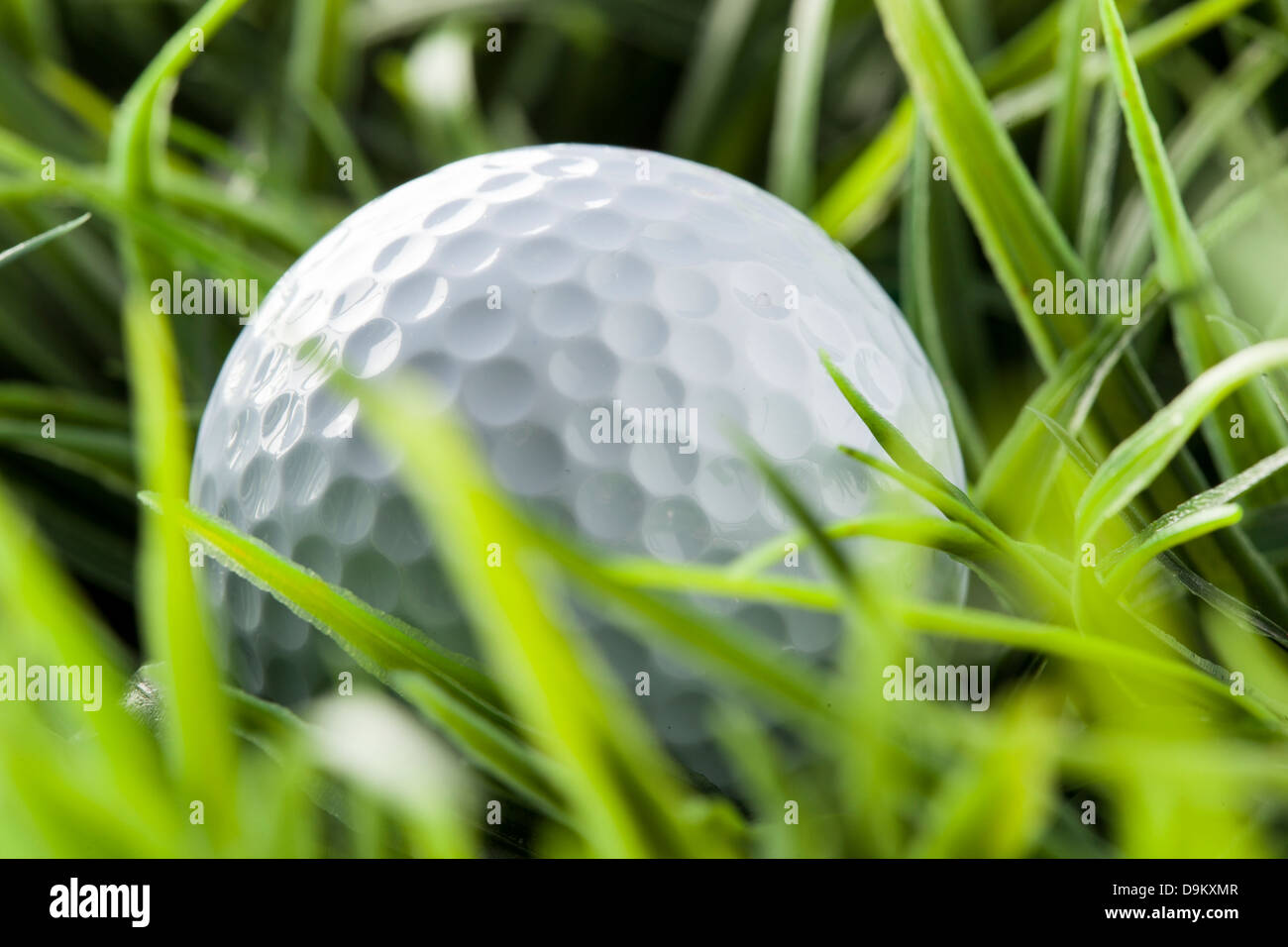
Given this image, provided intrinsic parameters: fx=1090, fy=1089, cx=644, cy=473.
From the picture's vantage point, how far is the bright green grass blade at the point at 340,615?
49 cm

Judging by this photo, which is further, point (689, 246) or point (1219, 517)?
point (689, 246)

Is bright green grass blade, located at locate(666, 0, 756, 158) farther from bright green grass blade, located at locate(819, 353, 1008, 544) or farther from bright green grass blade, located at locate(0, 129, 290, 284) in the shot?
bright green grass blade, located at locate(819, 353, 1008, 544)

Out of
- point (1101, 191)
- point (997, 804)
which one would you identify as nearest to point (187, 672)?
point (997, 804)

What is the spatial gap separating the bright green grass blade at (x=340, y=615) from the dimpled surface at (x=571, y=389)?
0.06m

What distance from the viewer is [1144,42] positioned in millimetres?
904

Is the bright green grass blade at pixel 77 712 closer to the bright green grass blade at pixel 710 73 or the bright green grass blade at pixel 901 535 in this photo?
the bright green grass blade at pixel 901 535

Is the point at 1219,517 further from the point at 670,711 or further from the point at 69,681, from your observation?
the point at 69,681

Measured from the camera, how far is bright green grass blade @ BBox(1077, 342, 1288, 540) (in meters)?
0.44

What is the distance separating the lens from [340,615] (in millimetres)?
499

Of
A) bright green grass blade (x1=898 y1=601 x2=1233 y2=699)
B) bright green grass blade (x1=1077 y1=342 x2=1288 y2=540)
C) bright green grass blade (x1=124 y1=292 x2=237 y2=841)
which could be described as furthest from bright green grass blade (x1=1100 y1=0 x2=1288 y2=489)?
bright green grass blade (x1=124 y1=292 x2=237 y2=841)

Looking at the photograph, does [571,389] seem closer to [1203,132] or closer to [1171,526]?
[1171,526]

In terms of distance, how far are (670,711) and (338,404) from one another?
0.83ft

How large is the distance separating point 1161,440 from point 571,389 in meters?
0.30

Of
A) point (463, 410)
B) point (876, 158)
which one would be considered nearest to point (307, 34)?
point (876, 158)
